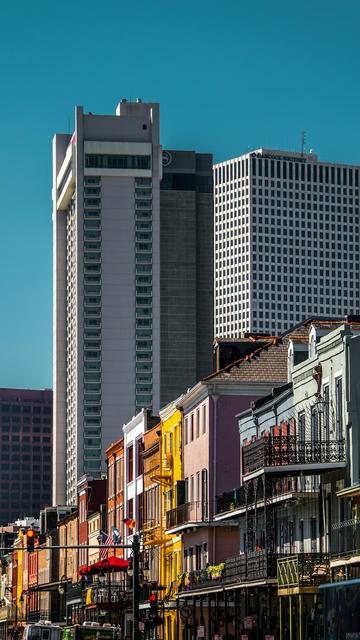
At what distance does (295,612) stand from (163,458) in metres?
38.3

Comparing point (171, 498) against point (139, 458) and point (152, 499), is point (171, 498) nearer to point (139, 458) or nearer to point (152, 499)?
point (152, 499)

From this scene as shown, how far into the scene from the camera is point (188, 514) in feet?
275

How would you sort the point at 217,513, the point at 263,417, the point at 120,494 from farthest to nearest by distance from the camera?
the point at 120,494 → the point at 217,513 → the point at 263,417

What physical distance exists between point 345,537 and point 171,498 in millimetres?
39485

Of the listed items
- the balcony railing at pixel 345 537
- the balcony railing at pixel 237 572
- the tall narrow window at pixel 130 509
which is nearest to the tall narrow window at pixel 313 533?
the balcony railing at pixel 237 572

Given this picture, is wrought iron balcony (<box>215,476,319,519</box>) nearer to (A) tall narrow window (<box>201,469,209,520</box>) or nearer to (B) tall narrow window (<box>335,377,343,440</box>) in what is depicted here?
(B) tall narrow window (<box>335,377,343,440</box>)

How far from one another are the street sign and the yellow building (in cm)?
308

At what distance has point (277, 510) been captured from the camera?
211 feet

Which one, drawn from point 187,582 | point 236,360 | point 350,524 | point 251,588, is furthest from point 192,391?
point 350,524

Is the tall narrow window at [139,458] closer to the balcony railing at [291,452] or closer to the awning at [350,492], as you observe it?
the balcony railing at [291,452]

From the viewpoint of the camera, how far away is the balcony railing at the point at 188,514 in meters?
80.9

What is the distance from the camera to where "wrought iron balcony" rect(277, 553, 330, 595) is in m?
53.6

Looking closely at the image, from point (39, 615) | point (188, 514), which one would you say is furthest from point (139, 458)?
point (39, 615)

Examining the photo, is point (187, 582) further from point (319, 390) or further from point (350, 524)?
point (350, 524)
